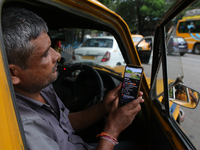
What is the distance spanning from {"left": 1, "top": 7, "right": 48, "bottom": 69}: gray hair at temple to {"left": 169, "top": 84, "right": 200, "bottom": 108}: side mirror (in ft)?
3.96

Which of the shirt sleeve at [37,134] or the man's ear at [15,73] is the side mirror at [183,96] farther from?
the man's ear at [15,73]

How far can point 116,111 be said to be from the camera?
1104mm

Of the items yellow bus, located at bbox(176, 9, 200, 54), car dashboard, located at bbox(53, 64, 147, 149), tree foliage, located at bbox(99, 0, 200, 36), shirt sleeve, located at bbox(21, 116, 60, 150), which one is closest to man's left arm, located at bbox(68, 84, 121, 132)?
car dashboard, located at bbox(53, 64, 147, 149)

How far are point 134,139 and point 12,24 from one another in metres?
1.61

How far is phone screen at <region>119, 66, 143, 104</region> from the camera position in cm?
122

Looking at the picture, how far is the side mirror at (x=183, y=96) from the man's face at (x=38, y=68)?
1063 millimetres

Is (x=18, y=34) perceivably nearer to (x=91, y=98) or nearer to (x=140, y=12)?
(x=91, y=98)

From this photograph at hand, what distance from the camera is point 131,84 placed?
1.26 metres

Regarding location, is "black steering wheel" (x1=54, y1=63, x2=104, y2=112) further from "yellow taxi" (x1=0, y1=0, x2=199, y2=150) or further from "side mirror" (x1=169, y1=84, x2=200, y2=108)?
"side mirror" (x1=169, y1=84, x2=200, y2=108)

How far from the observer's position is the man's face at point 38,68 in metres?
0.92

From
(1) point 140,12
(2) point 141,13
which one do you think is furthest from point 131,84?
(1) point 140,12

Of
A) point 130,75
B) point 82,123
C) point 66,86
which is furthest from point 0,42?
point 66,86

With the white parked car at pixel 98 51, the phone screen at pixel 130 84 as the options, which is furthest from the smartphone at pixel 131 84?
the white parked car at pixel 98 51

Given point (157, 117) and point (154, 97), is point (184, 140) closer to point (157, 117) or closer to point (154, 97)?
point (157, 117)
